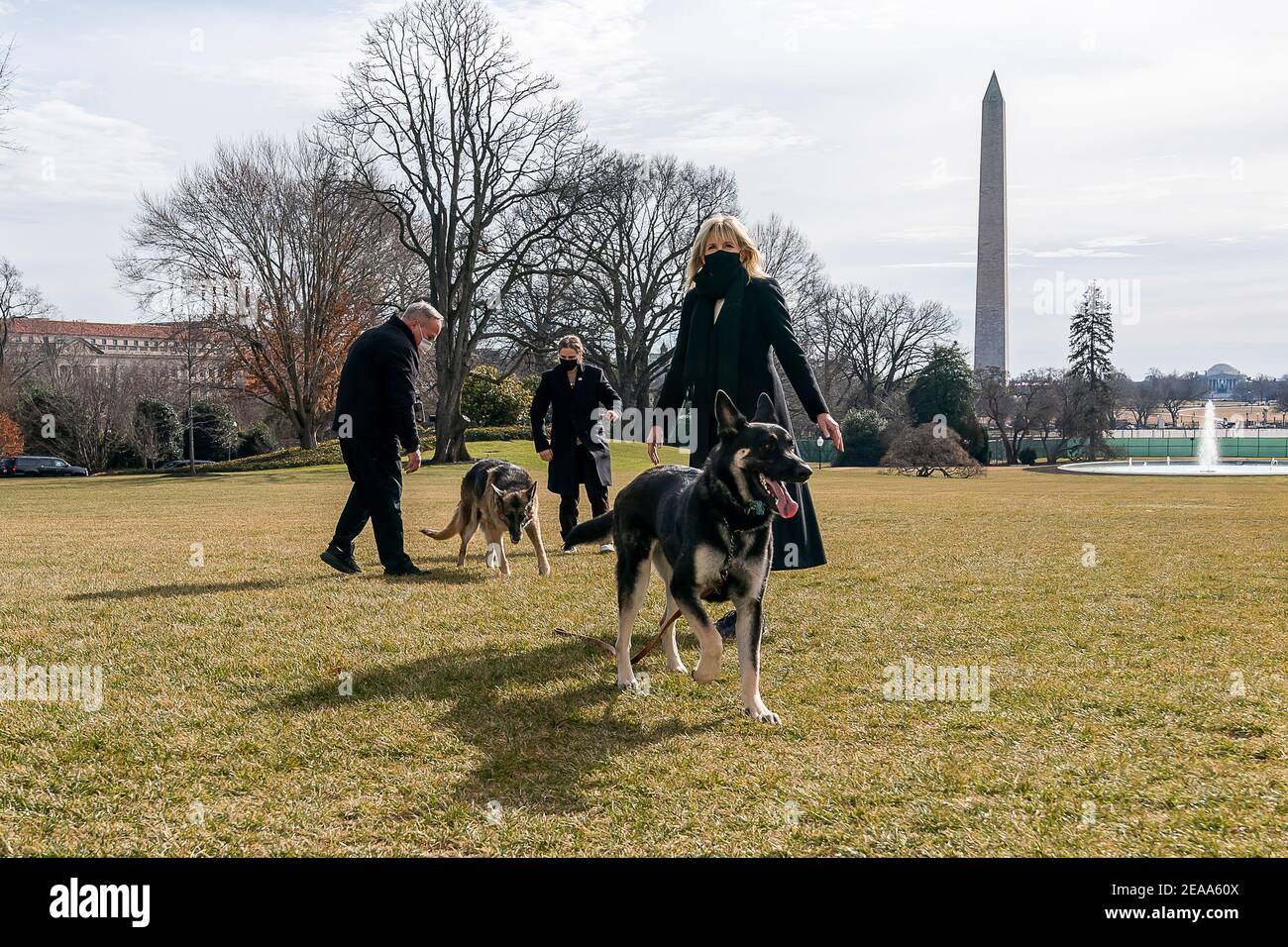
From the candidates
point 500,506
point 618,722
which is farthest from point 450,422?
point 618,722

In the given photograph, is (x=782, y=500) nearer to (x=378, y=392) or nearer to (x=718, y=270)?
(x=718, y=270)

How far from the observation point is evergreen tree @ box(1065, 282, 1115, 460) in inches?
2363

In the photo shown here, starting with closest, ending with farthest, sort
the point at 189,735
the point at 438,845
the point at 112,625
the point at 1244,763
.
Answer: the point at 438,845 < the point at 1244,763 < the point at 189,735 < the point at 112,625

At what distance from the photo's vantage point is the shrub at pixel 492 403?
Result: 2312 inches

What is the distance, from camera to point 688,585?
15.6 feet

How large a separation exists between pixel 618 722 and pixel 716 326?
2.94 meters

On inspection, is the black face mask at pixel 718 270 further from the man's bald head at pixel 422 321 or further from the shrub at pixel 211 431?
the shrub at pixel 211 431

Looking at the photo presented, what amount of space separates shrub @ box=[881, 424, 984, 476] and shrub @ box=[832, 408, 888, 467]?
14.9m

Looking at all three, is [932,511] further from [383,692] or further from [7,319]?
[7,319]

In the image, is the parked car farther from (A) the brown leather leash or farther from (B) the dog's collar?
(B) the dog's collar

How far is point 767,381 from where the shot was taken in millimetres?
6555
